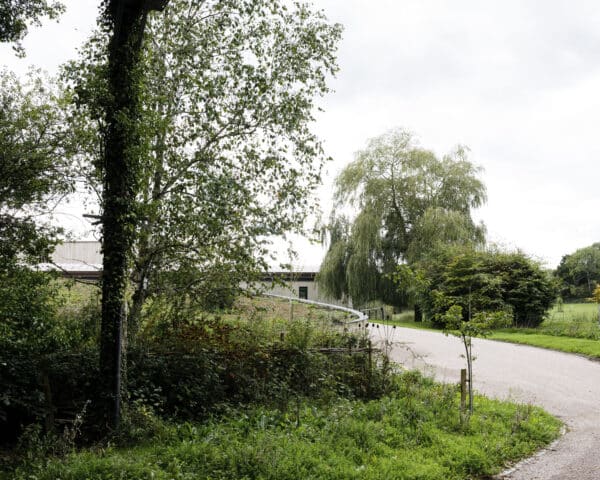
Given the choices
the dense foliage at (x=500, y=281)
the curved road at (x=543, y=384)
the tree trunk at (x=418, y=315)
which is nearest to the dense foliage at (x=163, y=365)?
the curved road at (x=543, y=384)

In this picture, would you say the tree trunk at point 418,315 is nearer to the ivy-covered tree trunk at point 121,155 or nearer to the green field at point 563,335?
the green field at point 563,335

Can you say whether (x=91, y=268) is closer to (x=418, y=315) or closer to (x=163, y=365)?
(x=163, y=365)

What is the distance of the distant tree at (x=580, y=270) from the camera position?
220ft

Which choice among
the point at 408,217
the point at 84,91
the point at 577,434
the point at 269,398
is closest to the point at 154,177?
the point at 84,91

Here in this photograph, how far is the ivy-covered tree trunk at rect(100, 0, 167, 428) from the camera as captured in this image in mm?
8367

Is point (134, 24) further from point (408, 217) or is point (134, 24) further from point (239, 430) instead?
point (408, 217)

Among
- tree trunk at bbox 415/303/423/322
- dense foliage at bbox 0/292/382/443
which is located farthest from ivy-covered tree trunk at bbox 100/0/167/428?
tree trunk at bbox 415/303/423/322

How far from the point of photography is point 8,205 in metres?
10.5

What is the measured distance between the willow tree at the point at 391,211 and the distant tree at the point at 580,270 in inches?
1531

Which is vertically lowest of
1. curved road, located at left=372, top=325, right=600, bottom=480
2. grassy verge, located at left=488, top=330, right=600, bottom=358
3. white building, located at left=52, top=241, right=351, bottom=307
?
curved road, located at left=372, top=325, right=600, bottom=480

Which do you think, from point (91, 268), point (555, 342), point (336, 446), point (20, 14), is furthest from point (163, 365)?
point (555, 342)

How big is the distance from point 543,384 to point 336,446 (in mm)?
8037

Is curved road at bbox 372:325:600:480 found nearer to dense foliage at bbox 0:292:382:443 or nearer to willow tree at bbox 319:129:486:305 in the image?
dense foliage at bbox 0:292:382:443

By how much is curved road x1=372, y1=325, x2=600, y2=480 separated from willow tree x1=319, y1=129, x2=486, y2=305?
10.1m
